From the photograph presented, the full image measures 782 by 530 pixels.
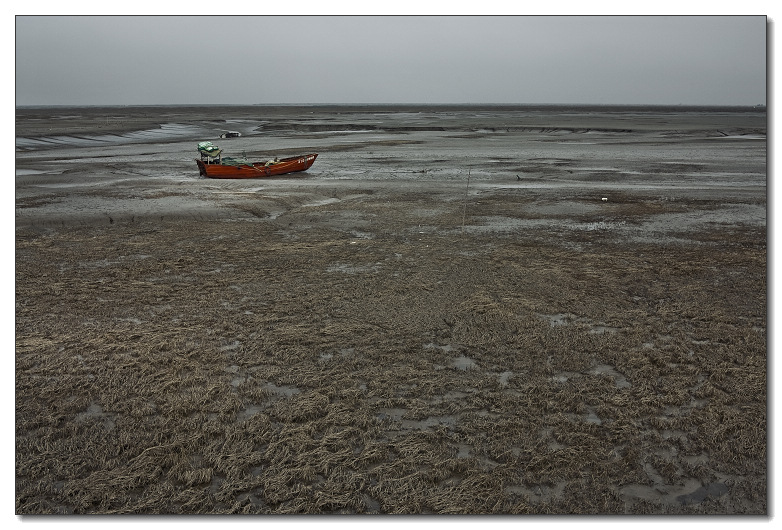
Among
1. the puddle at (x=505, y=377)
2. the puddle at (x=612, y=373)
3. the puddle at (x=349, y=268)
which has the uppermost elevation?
the puddle at (x=349, y=268)

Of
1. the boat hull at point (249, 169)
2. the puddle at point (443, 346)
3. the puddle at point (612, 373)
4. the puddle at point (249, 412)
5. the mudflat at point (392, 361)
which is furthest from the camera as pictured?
the boat hull at point (249, 169)

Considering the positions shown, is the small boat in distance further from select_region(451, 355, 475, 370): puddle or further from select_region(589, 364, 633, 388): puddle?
select_region(589, 364, 633, 388): puddle

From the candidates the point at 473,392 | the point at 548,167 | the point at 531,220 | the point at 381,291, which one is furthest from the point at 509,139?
the point at 473,392

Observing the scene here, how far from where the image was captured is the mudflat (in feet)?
16.1

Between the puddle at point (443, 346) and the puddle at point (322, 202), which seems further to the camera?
the puddle at point (322, 202)

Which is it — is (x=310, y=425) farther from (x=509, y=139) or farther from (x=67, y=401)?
(x=509, y=139)

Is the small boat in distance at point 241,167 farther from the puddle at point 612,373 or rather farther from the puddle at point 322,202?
the puddle at point 612,373

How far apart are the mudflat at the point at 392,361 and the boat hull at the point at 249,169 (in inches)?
287

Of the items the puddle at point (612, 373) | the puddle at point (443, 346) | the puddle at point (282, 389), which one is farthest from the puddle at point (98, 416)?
the puddle at point (612, 373)

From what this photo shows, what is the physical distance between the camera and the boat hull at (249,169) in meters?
23.1

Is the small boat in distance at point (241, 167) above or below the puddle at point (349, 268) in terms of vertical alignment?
above

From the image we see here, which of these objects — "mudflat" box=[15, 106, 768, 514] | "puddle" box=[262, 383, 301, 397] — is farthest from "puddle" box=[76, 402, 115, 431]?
"puddle" box=[262, 383, 301, 397]

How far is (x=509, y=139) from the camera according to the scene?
46.5 m

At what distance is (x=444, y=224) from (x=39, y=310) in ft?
29.2
